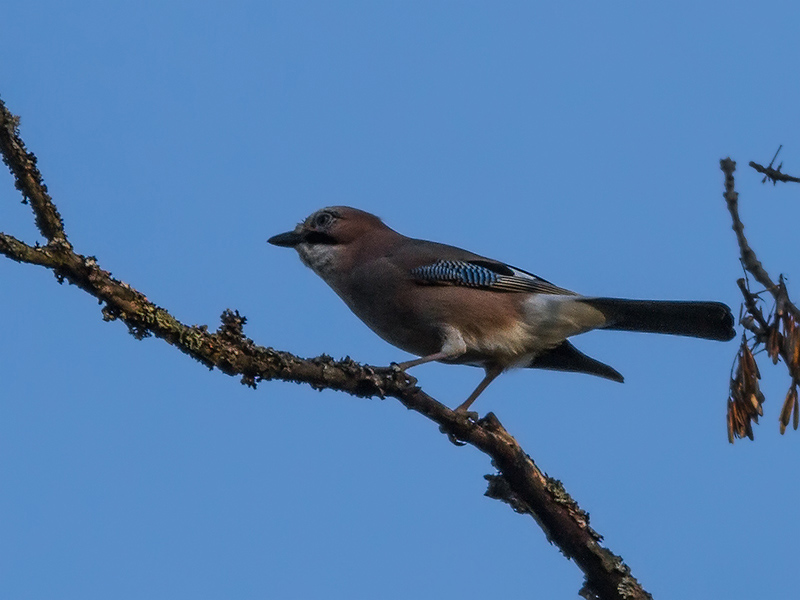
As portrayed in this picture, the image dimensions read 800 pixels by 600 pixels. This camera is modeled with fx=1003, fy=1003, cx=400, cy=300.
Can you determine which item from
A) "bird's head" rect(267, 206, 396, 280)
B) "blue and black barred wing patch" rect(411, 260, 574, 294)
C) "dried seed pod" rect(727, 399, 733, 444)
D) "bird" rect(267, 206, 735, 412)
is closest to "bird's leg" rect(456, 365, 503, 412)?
"bird" rect(267, 206, 735, 412)

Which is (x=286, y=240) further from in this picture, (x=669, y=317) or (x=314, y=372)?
(x=314, y=372)

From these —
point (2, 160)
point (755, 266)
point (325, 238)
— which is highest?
point (325, 238)

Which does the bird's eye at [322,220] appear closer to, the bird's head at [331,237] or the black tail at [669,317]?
the bird's head at [331,237]

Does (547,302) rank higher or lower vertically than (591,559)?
higher

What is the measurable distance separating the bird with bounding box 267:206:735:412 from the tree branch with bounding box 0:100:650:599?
178 cm

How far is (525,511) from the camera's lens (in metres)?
6.17

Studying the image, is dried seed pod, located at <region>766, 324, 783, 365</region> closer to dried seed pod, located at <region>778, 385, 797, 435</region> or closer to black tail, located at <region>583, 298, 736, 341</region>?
dried seed pod, located at <region>778, 385, 797, 435</region>

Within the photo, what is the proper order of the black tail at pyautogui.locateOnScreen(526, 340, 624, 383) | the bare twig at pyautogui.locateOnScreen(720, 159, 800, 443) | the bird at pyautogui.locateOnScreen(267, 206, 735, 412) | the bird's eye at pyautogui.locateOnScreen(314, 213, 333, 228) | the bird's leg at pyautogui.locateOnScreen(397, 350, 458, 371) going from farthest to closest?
the bird's eye at pyautogui.locateOnScreen(314, 213, 333, 228) < the black tail at pyautogui.locateOnScreen(526, 340, 624, 383) < the bird at pyautogui.locateOnScreen(267, 206, 735, 412) < the bird's leg at pyautogui.locateOnScreen(397, 350, 458, 371) < the bare twig at pyautogui.locateOnScreen(720, 159, 800, 443)

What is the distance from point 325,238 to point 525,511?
12.9 ft

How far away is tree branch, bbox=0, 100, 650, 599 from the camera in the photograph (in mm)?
4574

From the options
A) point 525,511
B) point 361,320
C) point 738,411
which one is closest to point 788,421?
point 738,411

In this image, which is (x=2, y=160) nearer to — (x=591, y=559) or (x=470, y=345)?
(x=591, y=559)

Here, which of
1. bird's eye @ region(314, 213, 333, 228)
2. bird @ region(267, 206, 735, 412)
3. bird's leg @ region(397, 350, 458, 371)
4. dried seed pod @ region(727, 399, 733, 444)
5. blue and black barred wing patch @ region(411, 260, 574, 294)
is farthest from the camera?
bird's eye @ region(314, 213, 333, 228)

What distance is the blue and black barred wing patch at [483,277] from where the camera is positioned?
862 cm
